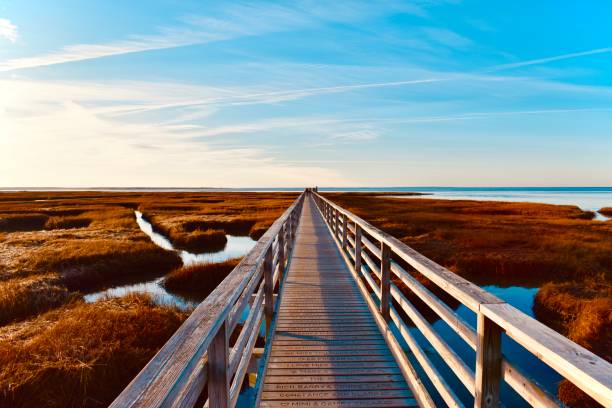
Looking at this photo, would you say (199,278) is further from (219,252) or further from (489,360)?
(489,360)

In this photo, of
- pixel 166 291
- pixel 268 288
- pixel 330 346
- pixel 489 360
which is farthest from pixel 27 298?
pixel 489 360

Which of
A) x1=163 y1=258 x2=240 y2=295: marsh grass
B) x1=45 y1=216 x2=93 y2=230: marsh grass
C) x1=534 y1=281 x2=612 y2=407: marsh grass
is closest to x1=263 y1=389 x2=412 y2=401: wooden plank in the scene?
x1=534 y1=281 x2=612 y2=407: marsh grass

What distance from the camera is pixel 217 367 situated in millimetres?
2271

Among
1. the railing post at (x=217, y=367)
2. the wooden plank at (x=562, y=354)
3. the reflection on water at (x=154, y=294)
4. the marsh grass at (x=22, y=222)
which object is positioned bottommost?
the reflection on water at (x=154, y=294)

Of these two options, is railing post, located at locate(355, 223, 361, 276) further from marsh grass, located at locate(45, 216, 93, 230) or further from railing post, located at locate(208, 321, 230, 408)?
marsh grass, located at locate(45, 216, 93, 230)

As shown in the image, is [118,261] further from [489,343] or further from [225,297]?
[489,343]

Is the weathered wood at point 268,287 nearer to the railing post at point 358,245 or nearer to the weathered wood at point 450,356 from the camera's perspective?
the weathered wood at point 450,356

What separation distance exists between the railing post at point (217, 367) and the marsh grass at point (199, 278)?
9861 millimetres

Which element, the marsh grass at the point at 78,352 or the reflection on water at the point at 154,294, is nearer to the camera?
the marsh grass at the point at 78,352

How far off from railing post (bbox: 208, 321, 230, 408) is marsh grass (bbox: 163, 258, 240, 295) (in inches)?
388

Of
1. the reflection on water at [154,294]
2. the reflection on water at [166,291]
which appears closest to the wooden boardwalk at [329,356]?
the reflection on water at [154,294]

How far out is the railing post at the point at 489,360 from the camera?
2.16 m

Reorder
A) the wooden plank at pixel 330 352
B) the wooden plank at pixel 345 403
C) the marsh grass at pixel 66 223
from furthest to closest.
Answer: the marsh grass at pixel 66 223 → the wooden plank at pixel 330 352 → the wooden plank at pixel 345 403

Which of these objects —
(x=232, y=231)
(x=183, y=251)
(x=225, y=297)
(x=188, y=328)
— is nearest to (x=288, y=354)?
(x=225, y=297)
